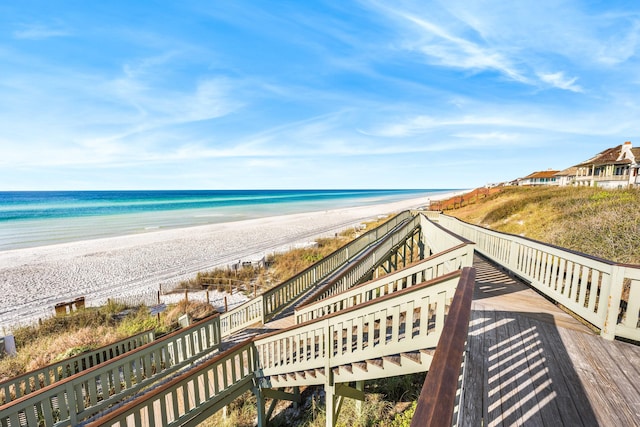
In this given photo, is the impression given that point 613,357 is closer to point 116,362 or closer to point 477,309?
point 477,309

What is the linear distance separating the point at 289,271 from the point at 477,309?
41.6 ft

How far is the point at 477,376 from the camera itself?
2.94 m

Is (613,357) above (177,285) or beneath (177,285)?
above

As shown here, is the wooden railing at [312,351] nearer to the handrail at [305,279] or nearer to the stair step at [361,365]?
the stair step at [361,365]

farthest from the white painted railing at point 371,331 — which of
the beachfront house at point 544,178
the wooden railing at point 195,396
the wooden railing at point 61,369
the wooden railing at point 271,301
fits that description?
the beachfront house at point 544,178

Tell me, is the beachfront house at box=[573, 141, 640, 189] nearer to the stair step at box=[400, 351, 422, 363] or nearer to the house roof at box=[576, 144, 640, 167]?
the house roof at box=[576, 144, 640, 167]

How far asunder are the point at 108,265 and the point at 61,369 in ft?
56.6

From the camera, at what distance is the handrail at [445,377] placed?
1077 millimetres

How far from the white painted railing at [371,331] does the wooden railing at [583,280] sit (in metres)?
1.97

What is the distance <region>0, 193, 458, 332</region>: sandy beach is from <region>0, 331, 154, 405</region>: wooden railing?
6281mm

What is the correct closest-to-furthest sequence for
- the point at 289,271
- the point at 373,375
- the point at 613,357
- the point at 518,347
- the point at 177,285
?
1. the point at 613,357
2. the point at 518,347
3. the point at 373,375
4. the point at 177,285
5. the point at 289,271

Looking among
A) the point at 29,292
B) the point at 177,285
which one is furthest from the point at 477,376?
the point at 29,292

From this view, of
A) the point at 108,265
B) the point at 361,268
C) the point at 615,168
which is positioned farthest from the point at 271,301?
the point at 615,168

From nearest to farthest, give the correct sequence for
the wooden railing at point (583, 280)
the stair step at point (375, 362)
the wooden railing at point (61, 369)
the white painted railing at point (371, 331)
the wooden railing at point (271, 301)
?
the white painted railing at point (371, 331) < the wooden railing at point (583, 280) < the stair step at point (375, 362) < the wooden railing at point (61, 369) < the wooden railing at point (271, 301)
